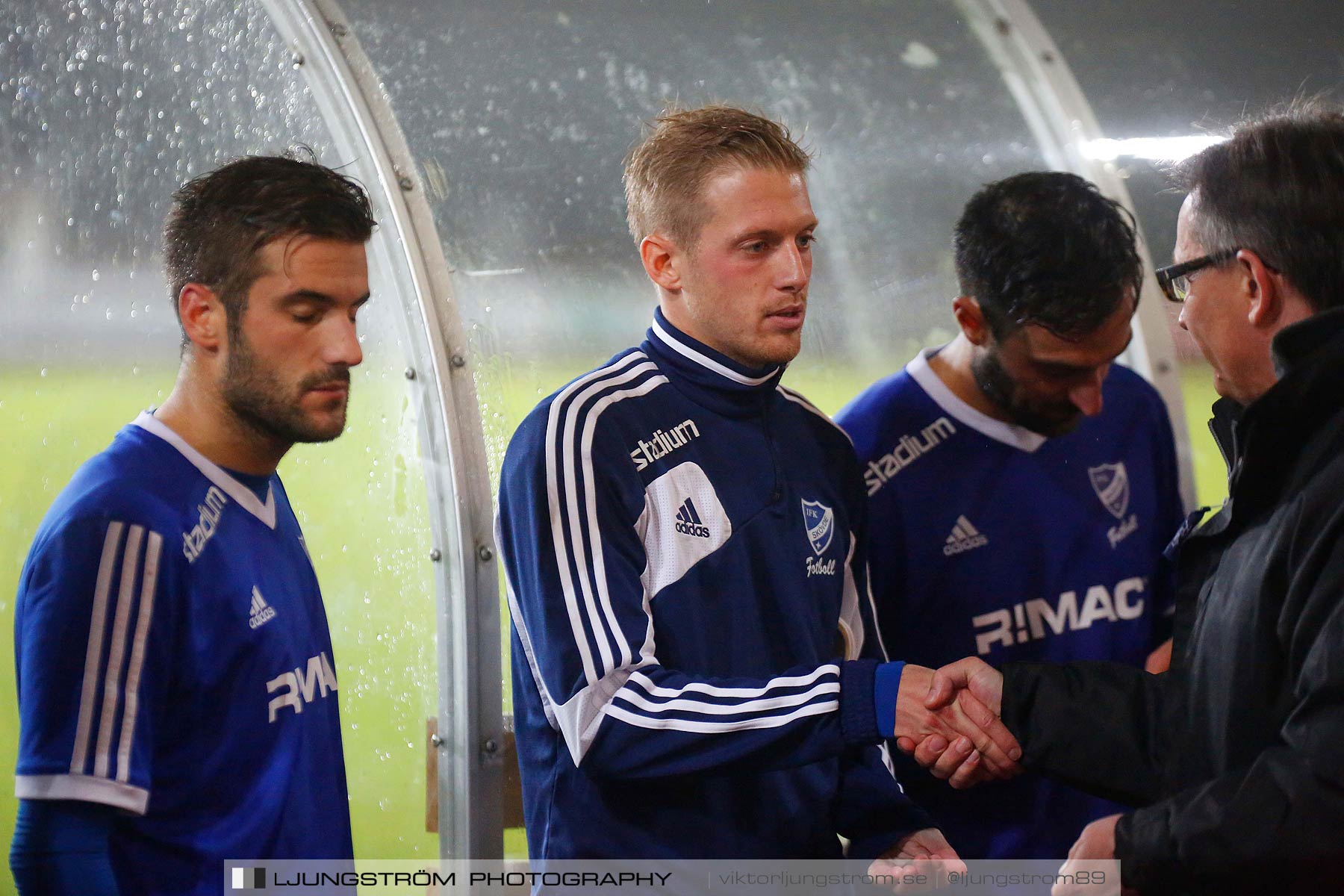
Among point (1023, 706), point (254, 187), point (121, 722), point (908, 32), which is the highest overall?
point (908, 32)

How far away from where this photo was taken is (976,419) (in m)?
2.54

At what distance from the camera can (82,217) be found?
7.16 ft

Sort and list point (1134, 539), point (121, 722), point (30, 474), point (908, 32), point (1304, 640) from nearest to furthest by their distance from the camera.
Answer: point (1304, 640) → point (121, 722) → point (30, 474) → point (1134, 539) → point (908, 32)

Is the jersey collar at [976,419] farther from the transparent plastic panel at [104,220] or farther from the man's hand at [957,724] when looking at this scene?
the transparent plastic panel at [104,220]

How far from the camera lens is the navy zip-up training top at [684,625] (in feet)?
5.80

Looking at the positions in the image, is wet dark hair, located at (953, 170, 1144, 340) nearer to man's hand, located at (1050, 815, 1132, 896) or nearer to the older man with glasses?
the older man with glasses

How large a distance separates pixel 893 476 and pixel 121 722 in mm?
1462

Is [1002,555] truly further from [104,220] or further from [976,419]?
[104,220]

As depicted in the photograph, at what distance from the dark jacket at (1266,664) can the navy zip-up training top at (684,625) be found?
434 mm

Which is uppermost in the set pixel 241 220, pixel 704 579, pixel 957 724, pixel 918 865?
pixel 241 220

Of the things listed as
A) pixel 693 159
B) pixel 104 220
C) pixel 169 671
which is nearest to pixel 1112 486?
pixel 693 159

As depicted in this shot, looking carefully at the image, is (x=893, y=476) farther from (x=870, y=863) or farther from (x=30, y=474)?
(x=30, y=474)

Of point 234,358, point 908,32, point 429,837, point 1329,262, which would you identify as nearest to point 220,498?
point 234,358

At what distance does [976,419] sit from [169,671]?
160cm
